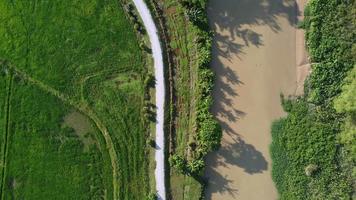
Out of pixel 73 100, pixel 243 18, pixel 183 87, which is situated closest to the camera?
pixel 243 18

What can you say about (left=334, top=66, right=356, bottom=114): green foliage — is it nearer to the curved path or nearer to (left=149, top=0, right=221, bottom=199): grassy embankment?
(left=149, top=0, right=221, bottom=199): grassy embankment

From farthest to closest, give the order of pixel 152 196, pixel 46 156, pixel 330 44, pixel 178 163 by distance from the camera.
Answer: pixel 46 156 → pixel 152 196 → pixel 178 163 → pixel 330 44

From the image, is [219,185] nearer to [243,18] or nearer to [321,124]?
[321,124]

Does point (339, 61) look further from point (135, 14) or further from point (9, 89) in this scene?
point (9, 89)

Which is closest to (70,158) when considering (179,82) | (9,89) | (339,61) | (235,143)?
(9,89)

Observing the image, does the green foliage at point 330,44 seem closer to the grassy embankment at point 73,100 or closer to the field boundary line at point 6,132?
the grassy embankment at point 73,100

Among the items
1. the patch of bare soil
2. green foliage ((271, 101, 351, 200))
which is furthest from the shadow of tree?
the patch of bare soil

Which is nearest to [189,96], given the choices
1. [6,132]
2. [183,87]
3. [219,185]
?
[183,87]
